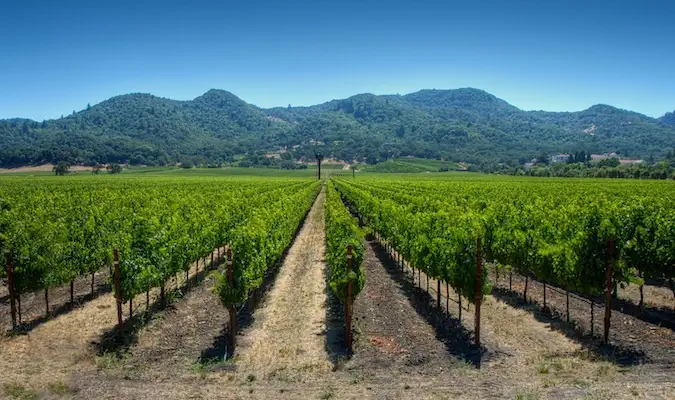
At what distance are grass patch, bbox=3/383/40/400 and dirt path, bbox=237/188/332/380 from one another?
14.5 ft

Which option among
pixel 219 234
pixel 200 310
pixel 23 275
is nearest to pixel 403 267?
pixel 219 234

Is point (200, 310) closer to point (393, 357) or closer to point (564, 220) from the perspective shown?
point (393, 357)

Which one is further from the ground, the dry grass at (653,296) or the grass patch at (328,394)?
the dry grass at (653,296)

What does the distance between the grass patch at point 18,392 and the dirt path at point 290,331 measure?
4.41 meters

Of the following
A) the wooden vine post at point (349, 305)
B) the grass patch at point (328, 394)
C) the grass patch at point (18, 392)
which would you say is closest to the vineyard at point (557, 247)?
the wooden vine post at point (349, 305)

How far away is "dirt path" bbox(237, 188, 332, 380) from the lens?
1088 cm

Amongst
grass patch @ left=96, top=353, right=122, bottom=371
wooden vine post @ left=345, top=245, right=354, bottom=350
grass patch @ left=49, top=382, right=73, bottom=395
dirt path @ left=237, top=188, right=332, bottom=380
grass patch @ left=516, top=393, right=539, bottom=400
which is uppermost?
wooden vine post @ left=345, top=245, right=354, bottom=350

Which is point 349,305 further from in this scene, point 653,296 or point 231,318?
point 653,296

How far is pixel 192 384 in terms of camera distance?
32.4ft

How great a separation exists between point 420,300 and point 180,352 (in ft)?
29.5

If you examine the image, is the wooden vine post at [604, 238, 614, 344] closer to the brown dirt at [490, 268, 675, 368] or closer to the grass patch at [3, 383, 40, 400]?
the brown dirt at [490, 268, 675, 368]

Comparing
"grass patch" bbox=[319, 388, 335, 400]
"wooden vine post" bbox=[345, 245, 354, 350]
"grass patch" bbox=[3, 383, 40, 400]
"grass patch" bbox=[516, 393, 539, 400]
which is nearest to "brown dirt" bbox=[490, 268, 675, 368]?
"grass patch" bbox=[516, 393, 539, 400]

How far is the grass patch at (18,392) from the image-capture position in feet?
30.0

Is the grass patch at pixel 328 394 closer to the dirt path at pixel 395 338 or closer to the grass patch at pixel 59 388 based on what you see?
the dirt path at pixel 395 338
